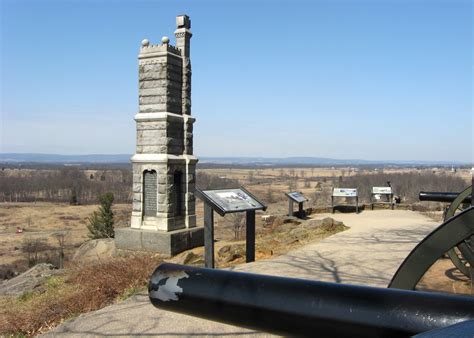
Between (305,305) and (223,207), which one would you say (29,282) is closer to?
(223,207)

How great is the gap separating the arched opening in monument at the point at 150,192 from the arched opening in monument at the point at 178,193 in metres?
0.58

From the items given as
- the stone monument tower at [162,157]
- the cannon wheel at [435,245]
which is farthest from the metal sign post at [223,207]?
the cannon wheel at [435,245]

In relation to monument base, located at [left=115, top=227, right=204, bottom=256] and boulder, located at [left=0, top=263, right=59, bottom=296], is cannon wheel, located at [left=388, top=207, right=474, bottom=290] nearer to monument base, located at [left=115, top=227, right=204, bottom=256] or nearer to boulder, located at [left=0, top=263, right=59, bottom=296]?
boulder, located at [left=0, top=263, right=59, bottom=296]

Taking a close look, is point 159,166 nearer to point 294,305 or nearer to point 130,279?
point 130,279

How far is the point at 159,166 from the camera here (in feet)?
43.2

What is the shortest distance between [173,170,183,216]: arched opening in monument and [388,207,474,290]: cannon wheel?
11.2m

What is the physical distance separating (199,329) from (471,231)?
3.39 meters

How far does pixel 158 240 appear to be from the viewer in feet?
41.7

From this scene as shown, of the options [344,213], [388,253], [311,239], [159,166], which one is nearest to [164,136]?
[159,166]

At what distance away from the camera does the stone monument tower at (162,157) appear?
13.1m

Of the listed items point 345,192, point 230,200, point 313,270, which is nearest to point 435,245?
point 313,270

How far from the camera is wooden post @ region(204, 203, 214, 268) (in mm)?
8148

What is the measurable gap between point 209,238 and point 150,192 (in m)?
5.64

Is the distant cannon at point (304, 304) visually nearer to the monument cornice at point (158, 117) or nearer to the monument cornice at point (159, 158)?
the monument cornice at point (159, 158)
